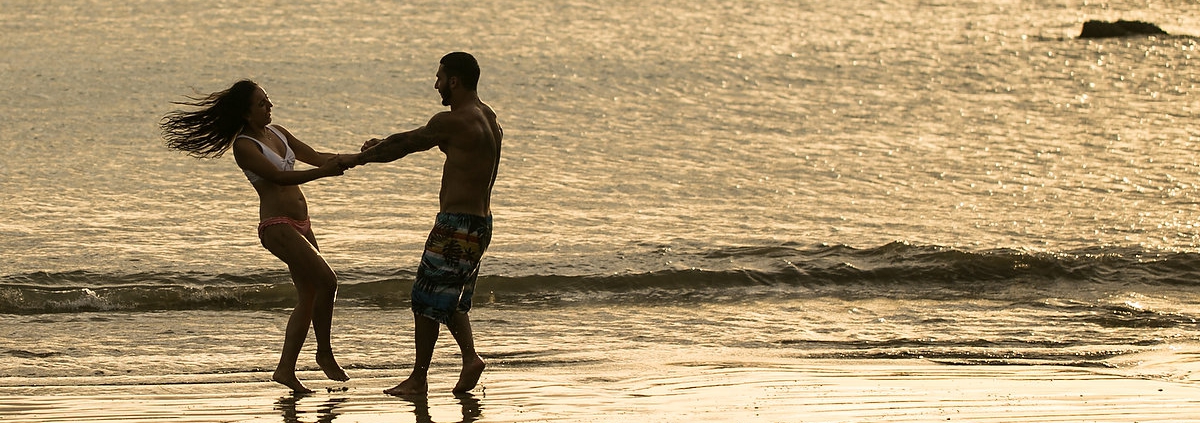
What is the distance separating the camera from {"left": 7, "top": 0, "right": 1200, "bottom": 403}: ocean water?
885cm

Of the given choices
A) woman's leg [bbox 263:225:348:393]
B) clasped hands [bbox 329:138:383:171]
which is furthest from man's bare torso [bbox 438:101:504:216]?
woman's leg [bbox 263:225:348:393]

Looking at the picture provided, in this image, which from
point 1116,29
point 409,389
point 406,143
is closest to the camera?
point 406,143

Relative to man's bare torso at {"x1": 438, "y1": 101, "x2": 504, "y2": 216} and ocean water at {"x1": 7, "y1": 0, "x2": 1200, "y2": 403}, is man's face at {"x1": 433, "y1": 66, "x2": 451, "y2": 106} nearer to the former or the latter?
man's bare torso at {"x1": 438, "y1": 101, "x2": 504, "y2": 216}

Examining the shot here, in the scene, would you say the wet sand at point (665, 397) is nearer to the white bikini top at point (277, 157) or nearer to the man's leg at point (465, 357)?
the man's leg at point (465, 357)

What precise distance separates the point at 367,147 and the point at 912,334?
12.0 feet

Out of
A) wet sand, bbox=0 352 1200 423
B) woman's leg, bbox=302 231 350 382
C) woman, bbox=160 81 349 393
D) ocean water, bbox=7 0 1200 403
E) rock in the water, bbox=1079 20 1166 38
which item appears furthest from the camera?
rock in the water, bbox=1079 20 1166 38

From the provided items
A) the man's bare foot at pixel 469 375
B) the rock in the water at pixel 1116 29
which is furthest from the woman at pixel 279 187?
the rock in the water at pixel 1116 29

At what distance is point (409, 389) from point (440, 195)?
0.88m

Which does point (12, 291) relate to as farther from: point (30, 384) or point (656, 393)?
point (656, 393)

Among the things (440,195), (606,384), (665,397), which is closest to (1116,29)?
(606,384)

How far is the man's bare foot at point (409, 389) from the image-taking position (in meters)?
6.64

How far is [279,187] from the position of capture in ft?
22.1

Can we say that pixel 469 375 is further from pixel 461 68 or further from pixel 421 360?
pixel 461 68

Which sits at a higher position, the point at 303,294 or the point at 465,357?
the point at 303,294
